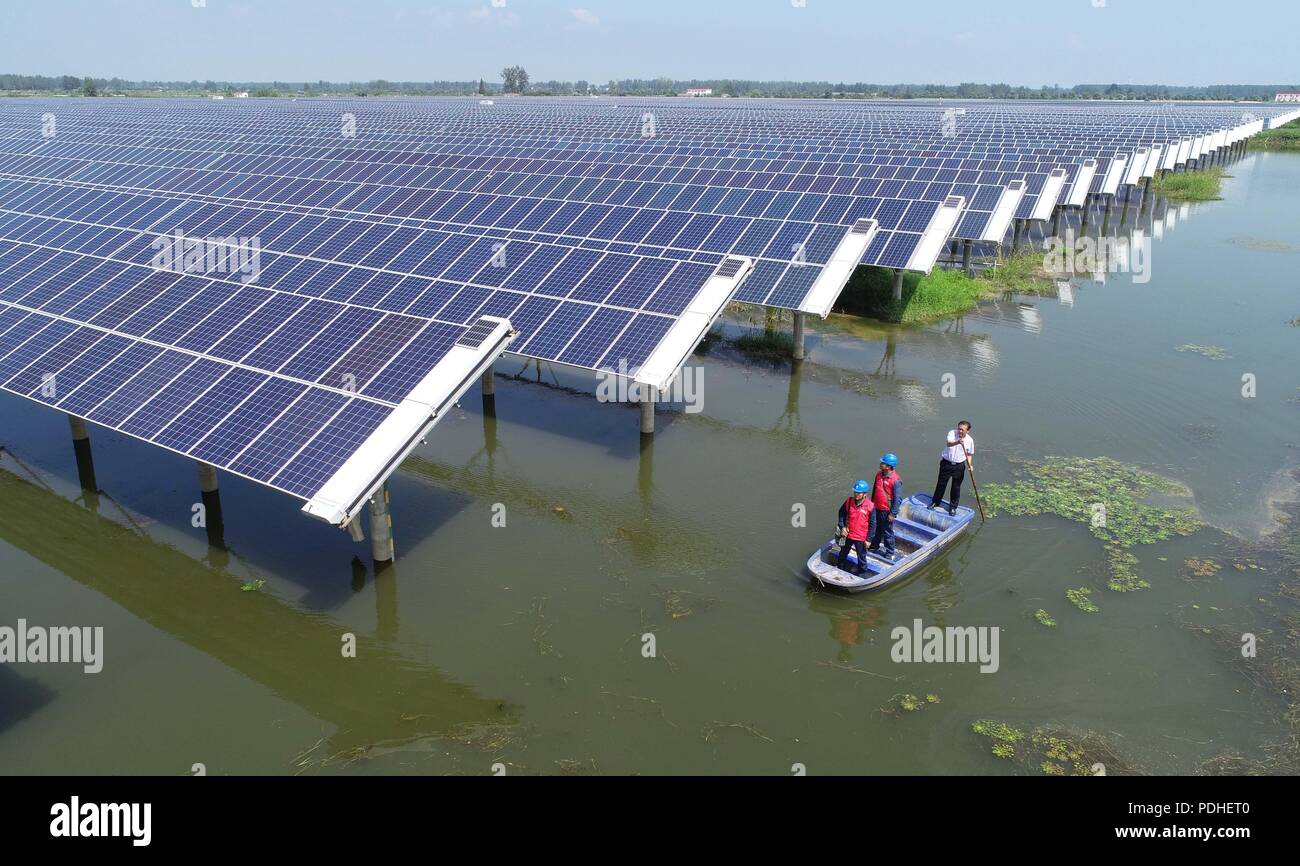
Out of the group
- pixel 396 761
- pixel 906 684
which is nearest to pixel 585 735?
pixel 396 761

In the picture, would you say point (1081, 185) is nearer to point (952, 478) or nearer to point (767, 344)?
point (767, 344)

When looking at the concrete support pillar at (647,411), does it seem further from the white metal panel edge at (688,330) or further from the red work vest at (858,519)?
the red work vest at (858,519)

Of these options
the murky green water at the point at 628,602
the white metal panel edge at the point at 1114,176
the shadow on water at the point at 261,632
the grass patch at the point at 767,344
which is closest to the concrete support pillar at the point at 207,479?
the murky green water at the point at 628,602

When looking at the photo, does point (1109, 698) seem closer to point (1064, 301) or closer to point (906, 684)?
point (906, 684)

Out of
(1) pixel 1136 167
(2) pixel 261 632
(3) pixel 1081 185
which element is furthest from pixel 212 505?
(1) pixel 1136 167

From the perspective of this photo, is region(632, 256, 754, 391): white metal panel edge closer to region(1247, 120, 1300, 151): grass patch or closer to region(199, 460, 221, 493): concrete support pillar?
region(199, 460, 221, 493): concrete support pillar
